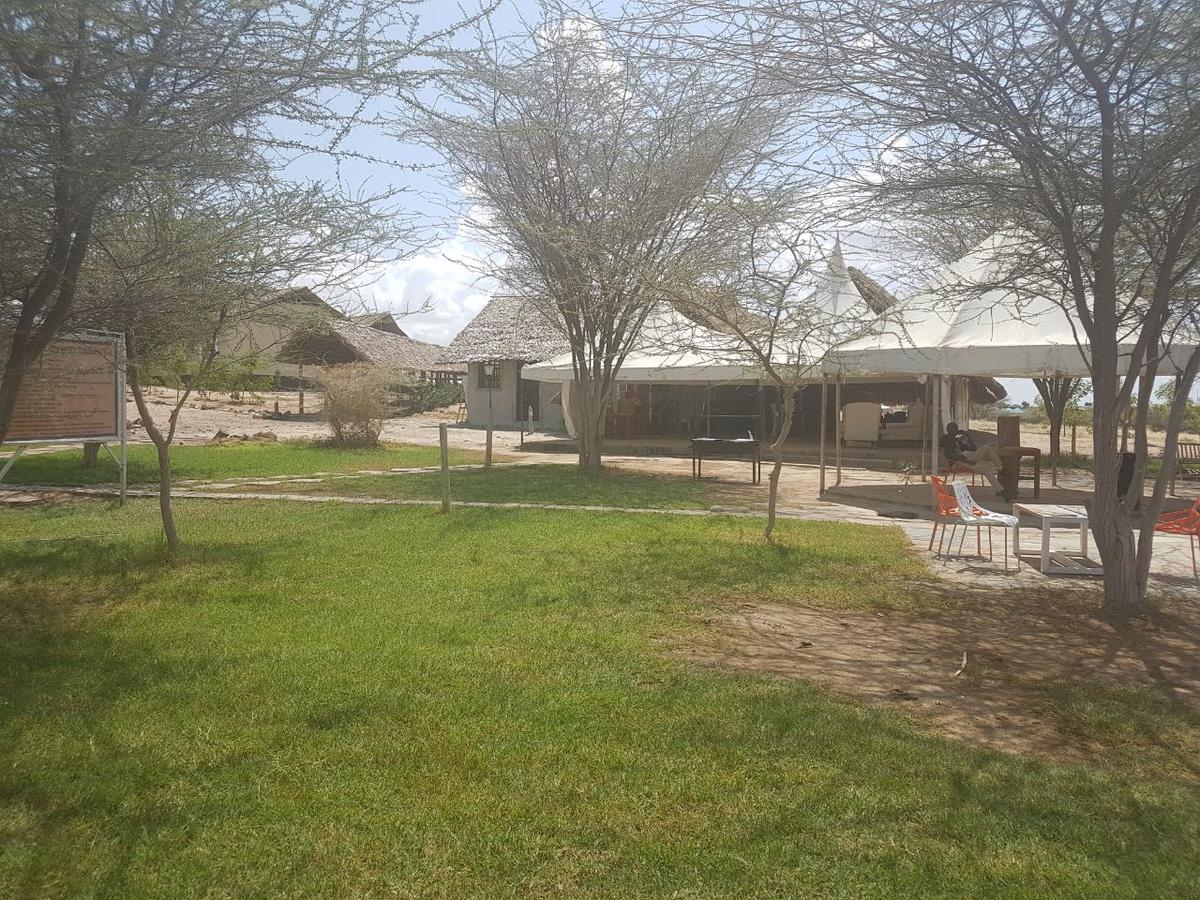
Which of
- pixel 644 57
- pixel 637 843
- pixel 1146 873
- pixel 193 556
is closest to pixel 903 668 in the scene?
pixel 1146 873

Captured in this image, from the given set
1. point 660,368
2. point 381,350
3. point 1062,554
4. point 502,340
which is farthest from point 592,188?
point 381,350

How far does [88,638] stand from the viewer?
574cm

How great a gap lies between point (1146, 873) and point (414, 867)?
2.29m

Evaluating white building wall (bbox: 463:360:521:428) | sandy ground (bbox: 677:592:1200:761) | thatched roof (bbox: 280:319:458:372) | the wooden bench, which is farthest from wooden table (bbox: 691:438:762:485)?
thatched roof (bbox: 280:319:458:372)

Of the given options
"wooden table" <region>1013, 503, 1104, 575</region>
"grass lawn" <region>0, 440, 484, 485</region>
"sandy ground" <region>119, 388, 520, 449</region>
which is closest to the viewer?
"wooden table" <region>1013, 503, 1104, 575</region>

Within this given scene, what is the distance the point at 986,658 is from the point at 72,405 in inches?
376

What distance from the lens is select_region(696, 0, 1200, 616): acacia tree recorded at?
5.92 metres

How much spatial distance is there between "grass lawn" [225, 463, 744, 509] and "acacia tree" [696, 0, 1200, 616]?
6.27 metres

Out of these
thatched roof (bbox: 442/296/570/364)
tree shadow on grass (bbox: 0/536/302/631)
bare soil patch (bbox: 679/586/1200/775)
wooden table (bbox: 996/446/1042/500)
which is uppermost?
thatched roof (bbox: 442/296/570/364)

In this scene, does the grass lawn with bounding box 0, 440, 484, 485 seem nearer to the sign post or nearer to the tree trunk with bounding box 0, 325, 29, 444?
the sign post

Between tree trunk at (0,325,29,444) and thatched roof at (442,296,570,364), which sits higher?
thatched roof at (442,296,570,364)

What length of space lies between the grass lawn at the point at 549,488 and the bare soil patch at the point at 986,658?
5859 millimetres

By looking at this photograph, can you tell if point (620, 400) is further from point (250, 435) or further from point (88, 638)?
point (88, 638)

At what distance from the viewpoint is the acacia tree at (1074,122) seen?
592 cm
